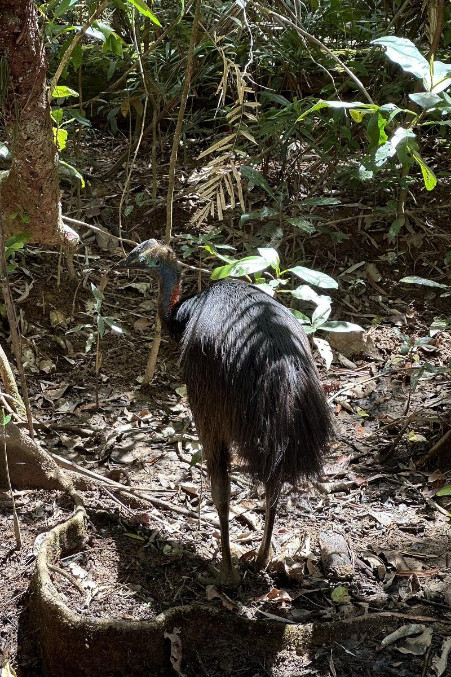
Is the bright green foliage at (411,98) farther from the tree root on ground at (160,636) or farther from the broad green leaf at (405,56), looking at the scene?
the tree root on ground at (160,636)

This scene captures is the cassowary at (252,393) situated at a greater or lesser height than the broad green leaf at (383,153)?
lesser

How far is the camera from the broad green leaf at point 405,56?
277 centimetres

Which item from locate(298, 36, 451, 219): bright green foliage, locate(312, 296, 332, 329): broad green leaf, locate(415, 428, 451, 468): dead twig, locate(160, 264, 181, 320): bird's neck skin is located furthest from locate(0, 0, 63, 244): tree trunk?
locate(415, 428, 451, 468): dead twig

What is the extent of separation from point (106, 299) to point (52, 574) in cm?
260

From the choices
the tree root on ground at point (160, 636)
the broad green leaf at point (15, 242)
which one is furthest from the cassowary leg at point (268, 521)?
the broad green leaf at point (15, 242)

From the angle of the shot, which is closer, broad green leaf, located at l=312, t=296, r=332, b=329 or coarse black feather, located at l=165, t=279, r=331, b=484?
coarse black feather, located at l=165, t=279, r=331, b=484

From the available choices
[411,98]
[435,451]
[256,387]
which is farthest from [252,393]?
[435,451]

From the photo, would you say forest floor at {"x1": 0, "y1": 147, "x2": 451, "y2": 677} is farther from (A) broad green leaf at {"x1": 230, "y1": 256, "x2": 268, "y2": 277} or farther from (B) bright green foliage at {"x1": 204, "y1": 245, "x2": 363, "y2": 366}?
(A) broad green leaf at {"x1": 230, "y1": 256, "x2": 268, "y2": 277}

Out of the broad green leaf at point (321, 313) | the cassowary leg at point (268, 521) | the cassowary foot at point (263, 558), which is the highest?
the broad green leaf at point (321, 313)

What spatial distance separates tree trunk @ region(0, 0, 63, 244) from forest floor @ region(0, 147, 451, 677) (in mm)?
863

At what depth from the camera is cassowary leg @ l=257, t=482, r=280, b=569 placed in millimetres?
3143

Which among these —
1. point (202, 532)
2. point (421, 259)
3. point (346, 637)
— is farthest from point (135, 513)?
point (421, 259)

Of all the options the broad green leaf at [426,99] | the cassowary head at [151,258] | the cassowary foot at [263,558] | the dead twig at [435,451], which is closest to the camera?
the broad green leaf at [426,99]

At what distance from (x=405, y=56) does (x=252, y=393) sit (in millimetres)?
1330
